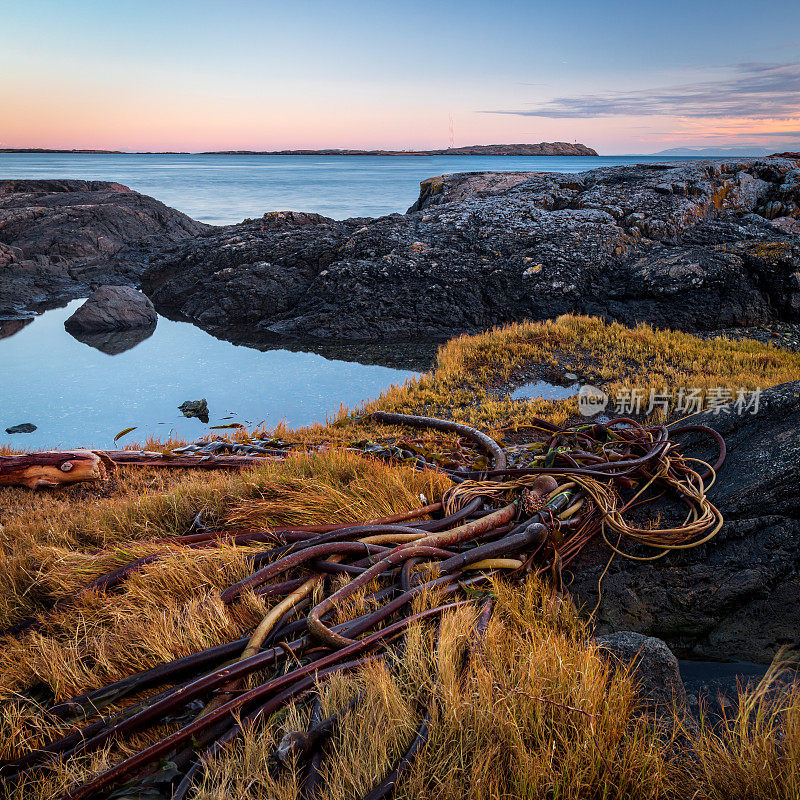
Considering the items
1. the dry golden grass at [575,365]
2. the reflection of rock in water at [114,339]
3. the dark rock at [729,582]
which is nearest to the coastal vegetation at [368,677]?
the dark rock at [729,582]

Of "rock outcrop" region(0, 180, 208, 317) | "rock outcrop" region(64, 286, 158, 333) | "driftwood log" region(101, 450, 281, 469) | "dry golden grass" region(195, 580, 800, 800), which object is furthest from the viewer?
"rock outcrop" region(0, 180, 208, 317)

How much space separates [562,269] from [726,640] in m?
12.4

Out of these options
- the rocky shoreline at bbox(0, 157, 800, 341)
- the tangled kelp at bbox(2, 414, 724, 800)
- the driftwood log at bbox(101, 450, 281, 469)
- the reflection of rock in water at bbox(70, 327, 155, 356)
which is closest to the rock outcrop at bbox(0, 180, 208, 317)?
the rocky shoreline at bbox(0, 157, 800, 341)

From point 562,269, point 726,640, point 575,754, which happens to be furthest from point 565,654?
point 562,269

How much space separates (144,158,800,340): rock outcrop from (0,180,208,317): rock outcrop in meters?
3.73

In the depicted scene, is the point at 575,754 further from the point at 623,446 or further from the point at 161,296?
the point at 161,296

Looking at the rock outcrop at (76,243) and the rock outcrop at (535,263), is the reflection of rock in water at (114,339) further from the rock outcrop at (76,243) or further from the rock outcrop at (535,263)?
the rock outcrop at (76,243)

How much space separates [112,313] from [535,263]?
11573 mm

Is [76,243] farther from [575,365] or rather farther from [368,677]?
[368,677]

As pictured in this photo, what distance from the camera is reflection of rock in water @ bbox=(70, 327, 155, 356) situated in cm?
1269

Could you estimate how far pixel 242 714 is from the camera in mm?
1926

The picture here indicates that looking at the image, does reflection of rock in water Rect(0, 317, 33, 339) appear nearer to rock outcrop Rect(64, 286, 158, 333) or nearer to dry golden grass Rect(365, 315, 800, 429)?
rock outcrop Rect(64, 286, 158, 333)

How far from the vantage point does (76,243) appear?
883 inches

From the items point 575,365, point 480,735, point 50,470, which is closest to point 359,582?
point 480,735
